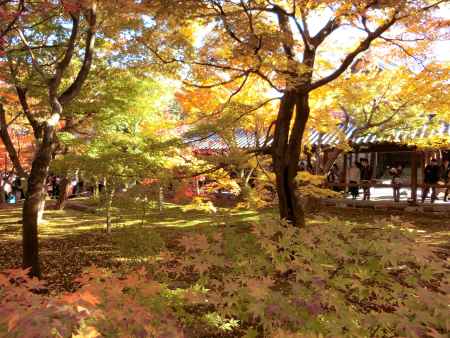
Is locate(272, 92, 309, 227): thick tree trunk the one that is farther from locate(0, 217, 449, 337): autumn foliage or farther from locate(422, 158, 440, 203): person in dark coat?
locate(422, 158, 440, 203): person in dark coat

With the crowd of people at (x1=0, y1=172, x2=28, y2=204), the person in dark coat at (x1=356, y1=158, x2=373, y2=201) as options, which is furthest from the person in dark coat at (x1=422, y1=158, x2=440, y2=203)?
the crowd of people at (x1=0, y1=172, x2=28, y2=204)

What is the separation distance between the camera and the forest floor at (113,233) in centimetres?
793

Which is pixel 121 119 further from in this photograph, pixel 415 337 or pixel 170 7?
pixel 415 337

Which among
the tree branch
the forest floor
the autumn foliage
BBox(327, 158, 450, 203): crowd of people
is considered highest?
the tree branch

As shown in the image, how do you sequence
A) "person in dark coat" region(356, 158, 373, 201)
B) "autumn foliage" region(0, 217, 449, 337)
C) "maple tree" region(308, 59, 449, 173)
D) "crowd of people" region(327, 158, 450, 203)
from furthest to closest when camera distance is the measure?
1. "person in dark coat" region(356, 158, 373, 201)
2. "crowd of people" region(327, 158, 450, 203)
3. "maple tree" region(308, 59, 449, 173)
4. "autumn foliage" region(0, 217, 449, 337)

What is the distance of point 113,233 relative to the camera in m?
10.6

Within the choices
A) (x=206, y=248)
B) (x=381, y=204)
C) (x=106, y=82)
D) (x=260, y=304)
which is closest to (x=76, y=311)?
(x=260, y=304)

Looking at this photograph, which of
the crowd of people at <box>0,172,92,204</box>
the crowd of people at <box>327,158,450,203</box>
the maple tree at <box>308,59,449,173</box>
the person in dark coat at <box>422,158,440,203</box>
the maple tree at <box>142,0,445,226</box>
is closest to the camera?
the maple tree at <box>142,0,445,226</box>

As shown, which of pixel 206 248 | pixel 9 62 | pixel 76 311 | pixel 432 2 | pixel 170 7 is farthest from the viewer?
pixel 9 62

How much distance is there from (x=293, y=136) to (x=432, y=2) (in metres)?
3.13

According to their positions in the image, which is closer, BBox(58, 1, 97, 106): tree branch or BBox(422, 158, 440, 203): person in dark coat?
BBox(58, 1, 97, 106): tree branch

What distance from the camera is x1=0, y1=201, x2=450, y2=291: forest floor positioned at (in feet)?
26.0

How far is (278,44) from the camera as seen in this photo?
594 cm

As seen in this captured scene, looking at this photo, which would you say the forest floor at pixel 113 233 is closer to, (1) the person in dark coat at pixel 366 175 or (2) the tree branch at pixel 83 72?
(1) the person in dark coat at pixel 366 175
